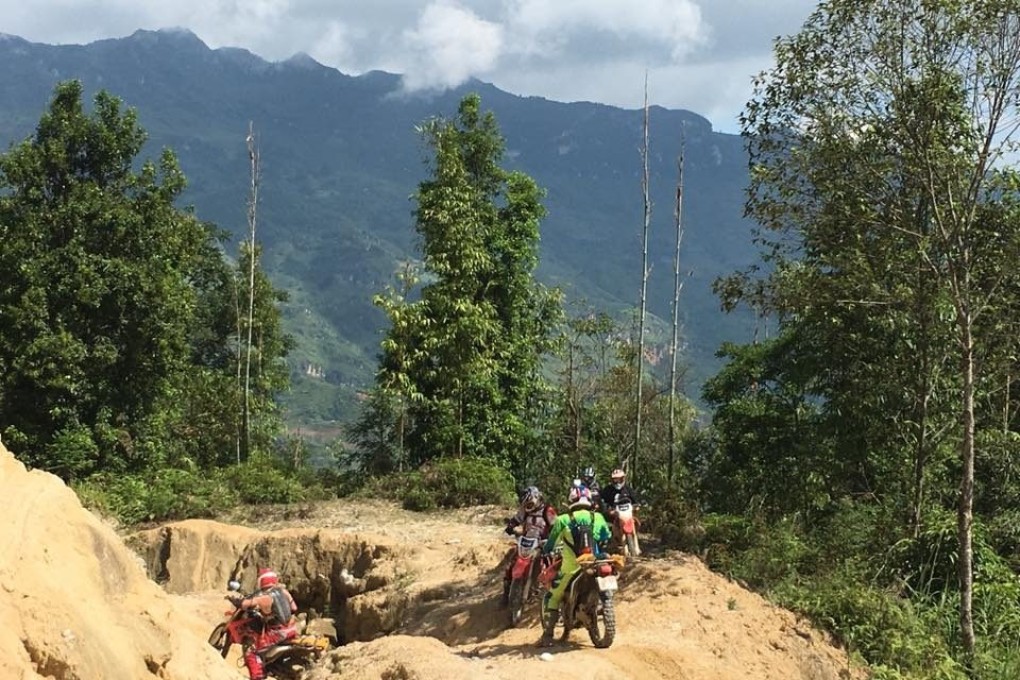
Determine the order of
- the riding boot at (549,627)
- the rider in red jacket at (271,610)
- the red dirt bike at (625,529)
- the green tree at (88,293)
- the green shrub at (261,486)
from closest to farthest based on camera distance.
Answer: the riding boot at (549,627), the rider in red jacket at (271,610), the red dirt bike at (625,529), the green tree at (88,293), the green shrub at (261,486)

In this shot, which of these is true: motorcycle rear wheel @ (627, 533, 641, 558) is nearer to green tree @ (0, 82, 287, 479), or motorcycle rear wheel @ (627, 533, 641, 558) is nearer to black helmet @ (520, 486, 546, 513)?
black helmet @ (520, 486, 546, 513)

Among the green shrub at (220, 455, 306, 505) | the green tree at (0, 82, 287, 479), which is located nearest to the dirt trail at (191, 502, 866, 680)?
the green shrub at (220, 455, 306, 505)

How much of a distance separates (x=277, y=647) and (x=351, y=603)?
4.84m

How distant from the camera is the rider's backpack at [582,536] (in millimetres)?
9297

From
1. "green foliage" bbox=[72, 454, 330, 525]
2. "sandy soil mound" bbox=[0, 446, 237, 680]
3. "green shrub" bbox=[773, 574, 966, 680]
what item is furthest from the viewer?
"green foliage" bbox=[72, 454, 330, 525]

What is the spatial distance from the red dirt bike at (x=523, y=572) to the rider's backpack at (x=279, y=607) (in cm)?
282

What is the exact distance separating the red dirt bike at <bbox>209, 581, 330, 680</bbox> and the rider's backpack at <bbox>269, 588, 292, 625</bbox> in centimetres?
17

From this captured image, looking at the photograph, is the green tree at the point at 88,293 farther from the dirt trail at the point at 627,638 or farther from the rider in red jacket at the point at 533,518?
the rider in red jacket at the point at 533,518

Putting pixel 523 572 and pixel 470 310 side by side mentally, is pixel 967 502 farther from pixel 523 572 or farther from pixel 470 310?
pixel 470 310

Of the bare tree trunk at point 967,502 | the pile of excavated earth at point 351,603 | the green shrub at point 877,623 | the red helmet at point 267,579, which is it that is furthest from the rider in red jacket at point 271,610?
the bare tree trunk at point 967,502

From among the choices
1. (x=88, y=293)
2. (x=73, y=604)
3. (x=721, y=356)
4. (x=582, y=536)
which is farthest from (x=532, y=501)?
(x=721, y=356)

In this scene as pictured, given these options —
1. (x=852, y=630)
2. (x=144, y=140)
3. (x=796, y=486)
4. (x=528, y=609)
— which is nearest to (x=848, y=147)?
(x=852, y=630)

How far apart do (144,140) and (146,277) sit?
4.13 metres

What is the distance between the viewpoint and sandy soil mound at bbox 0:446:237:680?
465 cm
